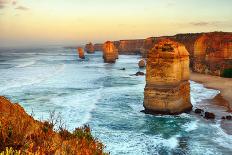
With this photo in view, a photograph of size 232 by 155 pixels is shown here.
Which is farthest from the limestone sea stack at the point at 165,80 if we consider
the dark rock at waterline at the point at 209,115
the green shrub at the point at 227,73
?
the green shrub at the point at 227,73

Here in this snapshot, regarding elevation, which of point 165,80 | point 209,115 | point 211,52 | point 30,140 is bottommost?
point 209,115

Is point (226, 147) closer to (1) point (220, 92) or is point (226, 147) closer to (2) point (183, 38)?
(1) point (220, 92)

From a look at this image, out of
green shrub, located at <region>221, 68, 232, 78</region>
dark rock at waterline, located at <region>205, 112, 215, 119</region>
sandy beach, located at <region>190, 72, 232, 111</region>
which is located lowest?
sandy beach, located at <region>190, 72, 232, 111</region>

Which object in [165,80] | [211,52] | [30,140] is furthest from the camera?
[211,52]

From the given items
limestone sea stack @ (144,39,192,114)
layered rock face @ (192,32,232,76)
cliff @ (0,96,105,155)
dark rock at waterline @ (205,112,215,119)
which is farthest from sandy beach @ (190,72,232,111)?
cliff @ (0,96,105,155)

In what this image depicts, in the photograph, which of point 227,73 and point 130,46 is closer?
point 227,73

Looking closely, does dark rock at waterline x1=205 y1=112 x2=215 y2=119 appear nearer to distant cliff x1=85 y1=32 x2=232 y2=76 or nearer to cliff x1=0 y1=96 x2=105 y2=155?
cliff x1=0 y1=96 x2=105 y2=155

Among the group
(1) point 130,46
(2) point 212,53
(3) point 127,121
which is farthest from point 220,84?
(1) point 130,46

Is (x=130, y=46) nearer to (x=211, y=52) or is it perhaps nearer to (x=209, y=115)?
(x=211, y=52)
